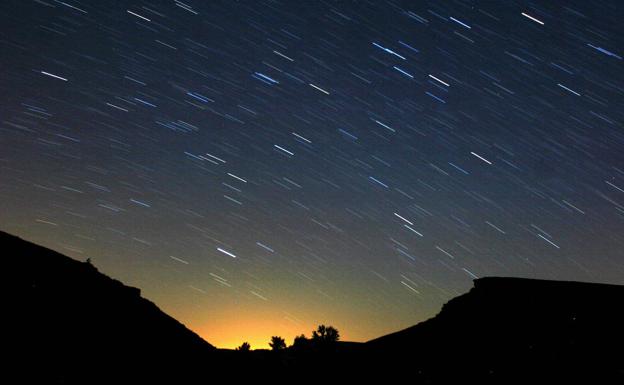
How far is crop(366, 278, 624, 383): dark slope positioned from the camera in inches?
543

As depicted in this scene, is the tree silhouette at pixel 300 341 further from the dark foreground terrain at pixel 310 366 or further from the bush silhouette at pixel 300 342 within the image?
the dark foreground terrain at pixel 310 366

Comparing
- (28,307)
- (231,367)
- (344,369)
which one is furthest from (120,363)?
(344,369)

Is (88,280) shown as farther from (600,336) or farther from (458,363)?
(600,336)

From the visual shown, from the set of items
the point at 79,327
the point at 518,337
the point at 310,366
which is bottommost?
the point at 79,327

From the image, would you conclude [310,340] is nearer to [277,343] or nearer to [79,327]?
Result: [277,343]

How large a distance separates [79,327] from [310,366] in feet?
27.2

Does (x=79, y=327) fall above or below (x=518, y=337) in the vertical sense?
below

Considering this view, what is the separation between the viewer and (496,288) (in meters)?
17.0

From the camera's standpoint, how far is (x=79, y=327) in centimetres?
1335

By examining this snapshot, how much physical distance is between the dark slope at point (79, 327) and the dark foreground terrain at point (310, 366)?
0.03 meters

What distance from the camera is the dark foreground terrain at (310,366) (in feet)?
41.4

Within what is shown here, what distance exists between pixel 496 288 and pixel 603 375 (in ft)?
14.1

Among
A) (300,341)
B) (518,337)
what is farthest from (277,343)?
(518,337)

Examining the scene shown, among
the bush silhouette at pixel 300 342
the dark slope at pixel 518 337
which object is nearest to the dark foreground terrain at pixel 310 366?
the dark slope at pixel 518 337
